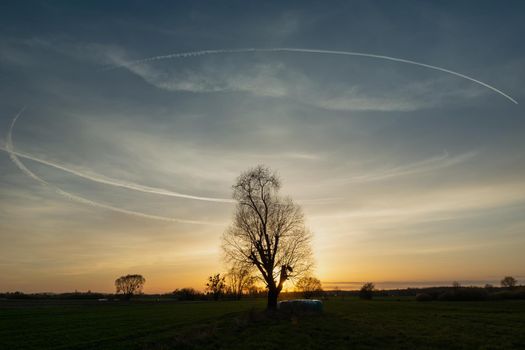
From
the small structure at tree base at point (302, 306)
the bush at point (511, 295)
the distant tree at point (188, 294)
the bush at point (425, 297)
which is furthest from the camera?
the distant tree at point (188, 294)

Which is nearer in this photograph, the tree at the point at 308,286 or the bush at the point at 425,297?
the tree at the point at 308,286

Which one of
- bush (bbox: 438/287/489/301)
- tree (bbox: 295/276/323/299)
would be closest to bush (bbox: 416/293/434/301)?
bush (bbox: 438/287/489/301)

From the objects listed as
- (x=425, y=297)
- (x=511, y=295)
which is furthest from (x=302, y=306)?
(x=425, y=297)

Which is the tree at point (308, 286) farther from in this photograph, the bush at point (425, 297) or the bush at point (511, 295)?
the bush at point (511, 295)

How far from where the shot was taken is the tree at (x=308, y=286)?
46.6 metres

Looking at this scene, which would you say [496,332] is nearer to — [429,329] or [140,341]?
[429,329]

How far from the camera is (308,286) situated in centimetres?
8812

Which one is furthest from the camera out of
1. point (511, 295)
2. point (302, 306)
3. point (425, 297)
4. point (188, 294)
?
point (188, 294)

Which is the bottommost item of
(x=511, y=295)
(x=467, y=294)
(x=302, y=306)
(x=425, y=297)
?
(x=425, y=297)

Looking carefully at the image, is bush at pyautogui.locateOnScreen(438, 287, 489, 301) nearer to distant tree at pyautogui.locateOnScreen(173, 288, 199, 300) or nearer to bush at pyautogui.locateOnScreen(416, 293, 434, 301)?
bush at pyautogui.locateOnScreen(416, 293, 434, 301)

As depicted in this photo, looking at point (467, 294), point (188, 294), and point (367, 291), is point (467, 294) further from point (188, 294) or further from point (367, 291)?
point (188, 294)

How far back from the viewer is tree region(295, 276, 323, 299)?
4658 cm

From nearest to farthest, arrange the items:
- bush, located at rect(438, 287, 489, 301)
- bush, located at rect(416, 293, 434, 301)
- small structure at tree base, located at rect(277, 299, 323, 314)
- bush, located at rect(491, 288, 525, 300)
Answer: small structure at tree base, located at rect(277, 299, 323, 314) → bush, located at rect(491, 288, 525, 300) → bush, located at rect(438, 287, 489, 301) → bush, located at rect(416, 293, 434, 301)

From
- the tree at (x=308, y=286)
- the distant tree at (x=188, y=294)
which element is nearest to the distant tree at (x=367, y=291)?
the tree at (x=308, y=286)
